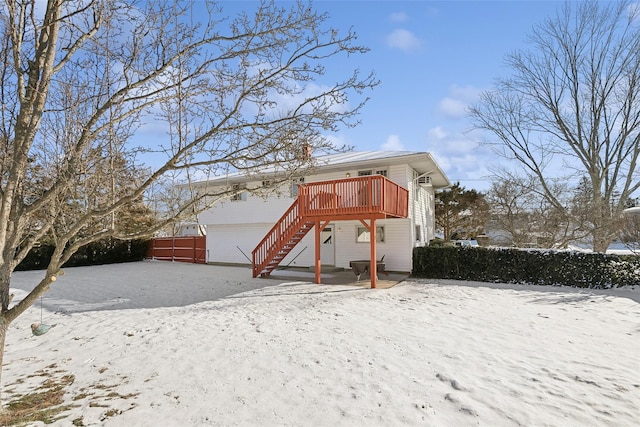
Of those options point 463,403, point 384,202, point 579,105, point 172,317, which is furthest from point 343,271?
point 579,105

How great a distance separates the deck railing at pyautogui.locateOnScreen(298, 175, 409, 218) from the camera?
35.4 feet

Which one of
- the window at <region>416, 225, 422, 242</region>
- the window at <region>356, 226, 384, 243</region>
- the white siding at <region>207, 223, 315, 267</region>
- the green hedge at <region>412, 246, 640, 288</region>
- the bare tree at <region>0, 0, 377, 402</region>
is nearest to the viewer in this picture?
the bare tree at <region>0, 0, 377, 402</region>

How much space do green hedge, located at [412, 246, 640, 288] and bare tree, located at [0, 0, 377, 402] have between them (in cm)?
984

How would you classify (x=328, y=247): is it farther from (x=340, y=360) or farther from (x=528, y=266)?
(x=340, y=360)

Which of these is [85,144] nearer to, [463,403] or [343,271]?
[463,403]

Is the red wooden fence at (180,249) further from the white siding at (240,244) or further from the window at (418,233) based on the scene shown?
the window at (418,233)

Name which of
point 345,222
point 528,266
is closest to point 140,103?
point 345,222

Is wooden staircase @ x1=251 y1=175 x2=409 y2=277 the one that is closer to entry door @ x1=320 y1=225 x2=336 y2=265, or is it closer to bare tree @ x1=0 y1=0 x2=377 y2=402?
entry door @ x1=320 y1=225 x2=336 y2=265

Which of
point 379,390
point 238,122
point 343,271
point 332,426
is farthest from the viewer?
point 343,271

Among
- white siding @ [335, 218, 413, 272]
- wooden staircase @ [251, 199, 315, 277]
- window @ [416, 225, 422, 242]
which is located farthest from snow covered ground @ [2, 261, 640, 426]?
window @ [416, 225, 422, 242]

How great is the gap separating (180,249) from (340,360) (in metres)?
19.4

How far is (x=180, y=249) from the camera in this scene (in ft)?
71.6

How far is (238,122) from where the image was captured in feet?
13.9

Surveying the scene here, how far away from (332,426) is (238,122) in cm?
361
